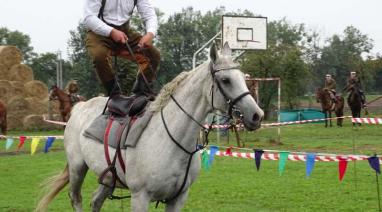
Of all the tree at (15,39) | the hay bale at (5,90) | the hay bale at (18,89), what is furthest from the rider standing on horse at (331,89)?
the tree at (15,39)

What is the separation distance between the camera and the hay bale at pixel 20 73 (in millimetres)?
31406

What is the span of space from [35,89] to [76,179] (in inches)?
1031

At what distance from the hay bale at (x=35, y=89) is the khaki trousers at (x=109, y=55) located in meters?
26.5

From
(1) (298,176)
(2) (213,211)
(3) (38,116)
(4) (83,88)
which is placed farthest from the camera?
(4) (83,88)

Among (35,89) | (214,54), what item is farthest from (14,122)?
(214,54)

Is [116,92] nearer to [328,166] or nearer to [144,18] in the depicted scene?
[144,18]

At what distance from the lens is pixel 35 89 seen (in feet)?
105

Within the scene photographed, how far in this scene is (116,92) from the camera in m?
6.21

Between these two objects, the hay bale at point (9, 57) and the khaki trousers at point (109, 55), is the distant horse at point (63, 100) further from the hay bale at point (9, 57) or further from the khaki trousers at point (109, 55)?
the khaki trousers at point (109, 55)

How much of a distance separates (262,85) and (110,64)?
3422 cm

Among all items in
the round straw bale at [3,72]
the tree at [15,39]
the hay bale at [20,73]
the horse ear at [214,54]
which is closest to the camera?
the horse ear at [214,54]

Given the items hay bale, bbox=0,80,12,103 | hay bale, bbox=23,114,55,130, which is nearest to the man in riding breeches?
hay bale, bbox=23,114,55,130

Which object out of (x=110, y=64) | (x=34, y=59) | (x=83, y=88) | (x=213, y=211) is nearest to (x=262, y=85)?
(x=83, y=88)

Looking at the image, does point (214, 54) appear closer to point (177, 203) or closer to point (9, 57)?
point (177, 203)
